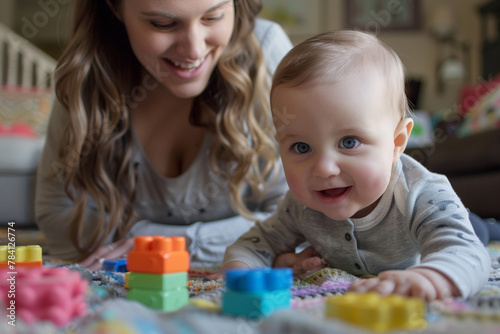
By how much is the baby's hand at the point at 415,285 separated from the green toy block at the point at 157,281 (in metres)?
0.20

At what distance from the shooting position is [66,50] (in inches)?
49.2

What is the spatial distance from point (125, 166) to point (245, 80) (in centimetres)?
36

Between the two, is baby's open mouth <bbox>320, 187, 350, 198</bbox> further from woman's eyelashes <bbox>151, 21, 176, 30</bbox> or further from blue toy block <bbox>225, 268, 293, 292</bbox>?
woman's eyelashes <bbox>151, 21, 176, 30</bbox>

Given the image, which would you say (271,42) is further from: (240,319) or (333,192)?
(240,319)

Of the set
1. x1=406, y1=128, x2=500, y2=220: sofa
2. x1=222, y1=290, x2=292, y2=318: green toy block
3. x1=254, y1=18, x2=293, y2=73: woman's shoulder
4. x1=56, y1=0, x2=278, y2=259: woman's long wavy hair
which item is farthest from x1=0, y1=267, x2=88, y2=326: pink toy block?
x1=406, y1=128, x2=500, y2=220: sofa

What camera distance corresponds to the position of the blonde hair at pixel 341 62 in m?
0.75

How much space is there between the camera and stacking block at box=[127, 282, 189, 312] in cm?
59

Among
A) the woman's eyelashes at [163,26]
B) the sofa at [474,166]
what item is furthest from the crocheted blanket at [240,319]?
the sofa at [474,166]

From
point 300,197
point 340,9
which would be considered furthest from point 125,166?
point 340,9

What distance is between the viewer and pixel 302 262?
0.89 meters

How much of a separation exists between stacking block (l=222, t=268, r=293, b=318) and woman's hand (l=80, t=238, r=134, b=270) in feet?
2.09

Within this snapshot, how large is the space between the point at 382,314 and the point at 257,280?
0.49 feet

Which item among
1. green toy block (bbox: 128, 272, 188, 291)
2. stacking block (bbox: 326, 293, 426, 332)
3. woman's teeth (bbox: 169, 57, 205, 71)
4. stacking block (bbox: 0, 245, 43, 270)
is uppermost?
woman's teeth (bbox: 169, 57, 205, 71)

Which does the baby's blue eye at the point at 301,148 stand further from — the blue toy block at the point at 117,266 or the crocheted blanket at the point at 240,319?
the blue toy block at the point at 117,266
